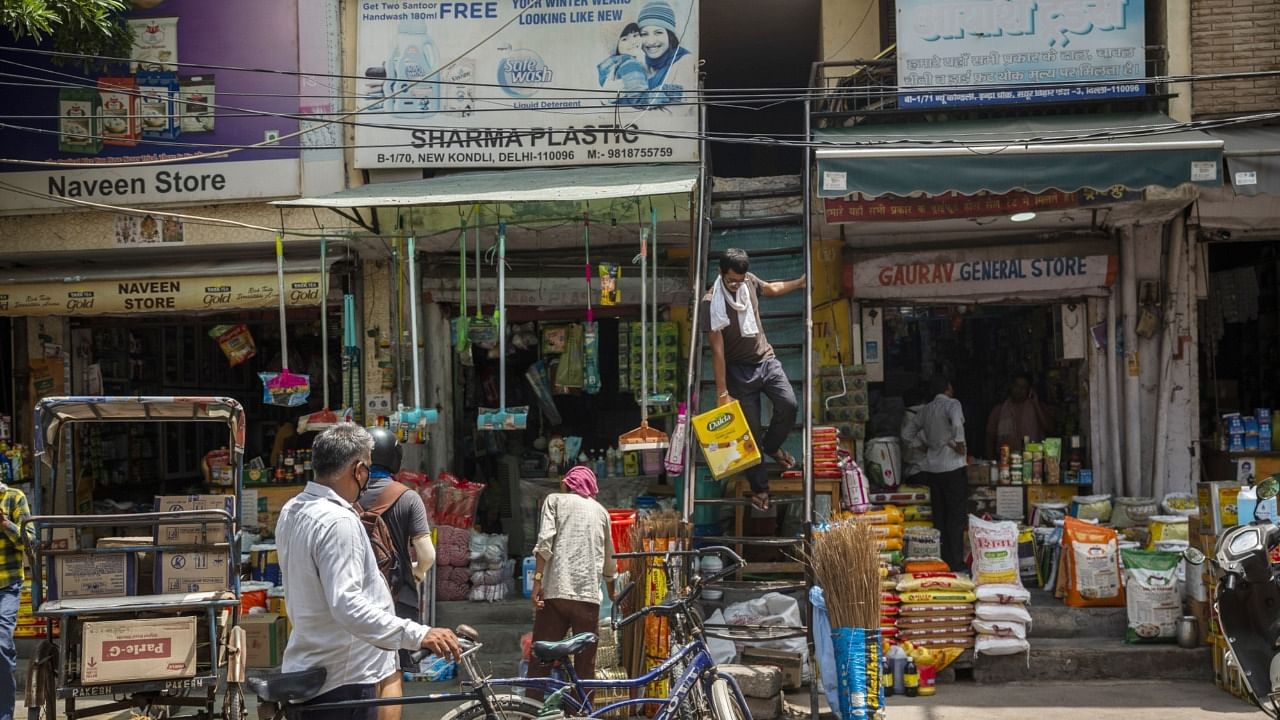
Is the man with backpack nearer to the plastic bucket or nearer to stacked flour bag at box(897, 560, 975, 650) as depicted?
the plastic bucket

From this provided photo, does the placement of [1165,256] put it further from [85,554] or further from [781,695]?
[85,554]

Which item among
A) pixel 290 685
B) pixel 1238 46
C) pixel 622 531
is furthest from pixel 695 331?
pixel 1238 46

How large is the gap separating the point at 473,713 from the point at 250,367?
30.4 feet

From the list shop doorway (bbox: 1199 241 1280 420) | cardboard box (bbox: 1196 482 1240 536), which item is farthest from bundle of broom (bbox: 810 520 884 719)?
shop doorway (bbox: 1199 241 1280 420)

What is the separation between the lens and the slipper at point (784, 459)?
800 cm

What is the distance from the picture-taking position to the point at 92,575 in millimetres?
6152

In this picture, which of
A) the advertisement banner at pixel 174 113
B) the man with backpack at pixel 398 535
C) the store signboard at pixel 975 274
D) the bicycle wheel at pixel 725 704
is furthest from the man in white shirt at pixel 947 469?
the advertisement banner at pixel 174 113

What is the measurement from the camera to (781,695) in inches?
270

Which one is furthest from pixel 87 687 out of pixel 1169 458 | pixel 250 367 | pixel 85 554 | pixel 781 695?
pixel 1169 458

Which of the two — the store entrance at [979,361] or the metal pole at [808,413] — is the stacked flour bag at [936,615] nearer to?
the metal pole at [808,413]

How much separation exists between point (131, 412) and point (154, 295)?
3.88 metres

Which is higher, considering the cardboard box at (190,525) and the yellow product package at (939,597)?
the cardboard box at (190,525)

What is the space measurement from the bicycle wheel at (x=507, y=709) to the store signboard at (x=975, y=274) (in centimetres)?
655

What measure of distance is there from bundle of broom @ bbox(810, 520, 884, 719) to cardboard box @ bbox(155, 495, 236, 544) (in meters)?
3.70
